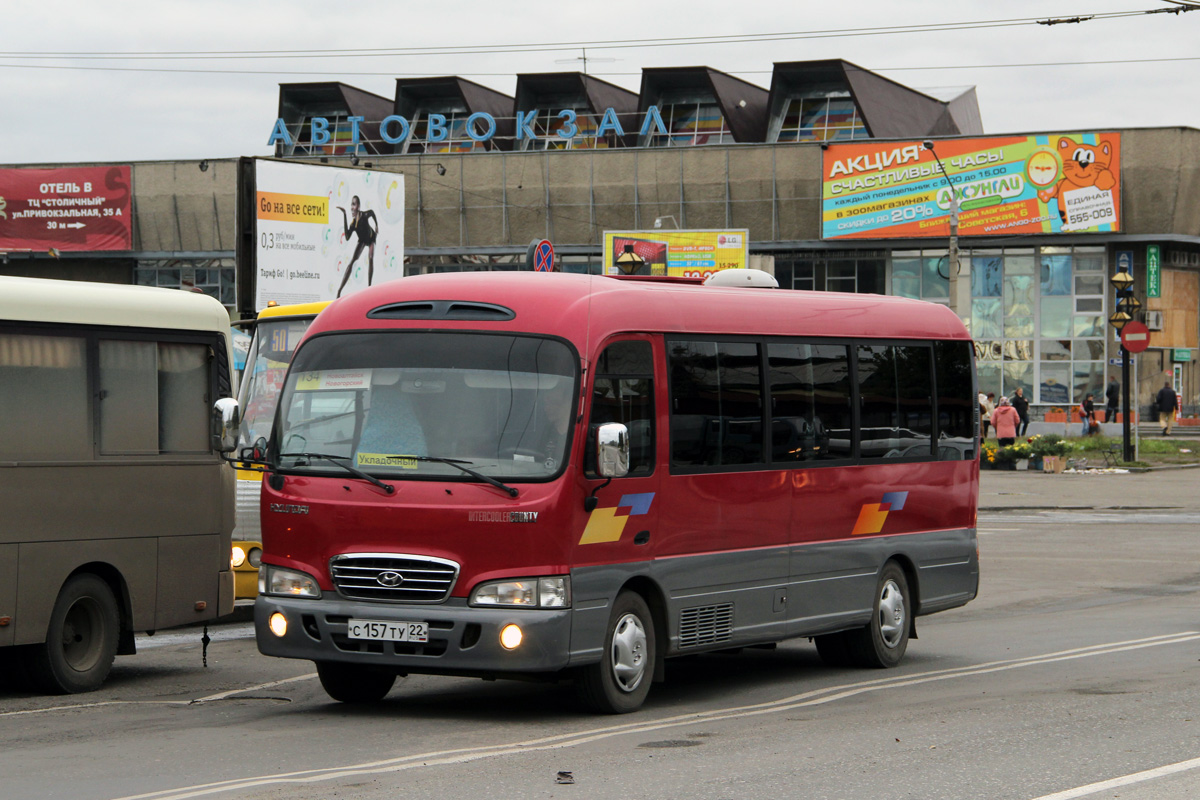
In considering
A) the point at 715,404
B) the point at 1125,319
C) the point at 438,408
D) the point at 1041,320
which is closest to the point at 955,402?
the point at 715,404

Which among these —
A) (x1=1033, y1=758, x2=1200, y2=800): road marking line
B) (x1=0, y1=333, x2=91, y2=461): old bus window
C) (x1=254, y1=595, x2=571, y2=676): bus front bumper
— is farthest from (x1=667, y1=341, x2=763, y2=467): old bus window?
(x1=0, y1=333, x2=91, y2=461): old bus window

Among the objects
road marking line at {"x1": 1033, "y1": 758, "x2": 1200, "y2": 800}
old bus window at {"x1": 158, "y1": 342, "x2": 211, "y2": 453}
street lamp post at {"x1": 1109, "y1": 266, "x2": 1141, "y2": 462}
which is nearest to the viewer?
road marking line at {"x1": 1033, "y1": 758, "x2": 1200, "y2": 800}

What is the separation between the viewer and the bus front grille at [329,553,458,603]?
30.2 feet

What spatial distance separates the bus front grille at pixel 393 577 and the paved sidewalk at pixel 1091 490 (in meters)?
22.3

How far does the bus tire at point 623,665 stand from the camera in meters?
9.55

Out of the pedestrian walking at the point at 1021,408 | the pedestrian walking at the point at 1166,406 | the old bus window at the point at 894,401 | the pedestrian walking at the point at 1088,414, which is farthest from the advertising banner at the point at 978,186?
the old bus window at the point at 894,401

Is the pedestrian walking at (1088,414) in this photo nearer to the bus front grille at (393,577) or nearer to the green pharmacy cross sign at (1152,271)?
the green pharmacy cross sign at (1152,271)

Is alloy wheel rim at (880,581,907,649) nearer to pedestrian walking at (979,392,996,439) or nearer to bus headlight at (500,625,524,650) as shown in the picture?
bus headlight at (500,625,524,650)

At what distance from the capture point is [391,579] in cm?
930

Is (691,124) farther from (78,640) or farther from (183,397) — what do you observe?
(78,640)

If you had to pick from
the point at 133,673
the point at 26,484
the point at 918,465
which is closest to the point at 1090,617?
the point at 918,465

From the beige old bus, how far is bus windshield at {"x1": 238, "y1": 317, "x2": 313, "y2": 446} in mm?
2975

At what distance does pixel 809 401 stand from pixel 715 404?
3.87 feet

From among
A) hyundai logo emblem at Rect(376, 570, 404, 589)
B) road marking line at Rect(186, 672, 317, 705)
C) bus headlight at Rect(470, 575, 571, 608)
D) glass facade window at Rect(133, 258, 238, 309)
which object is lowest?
road marking line at Rect(186, 672, 317, 705)
